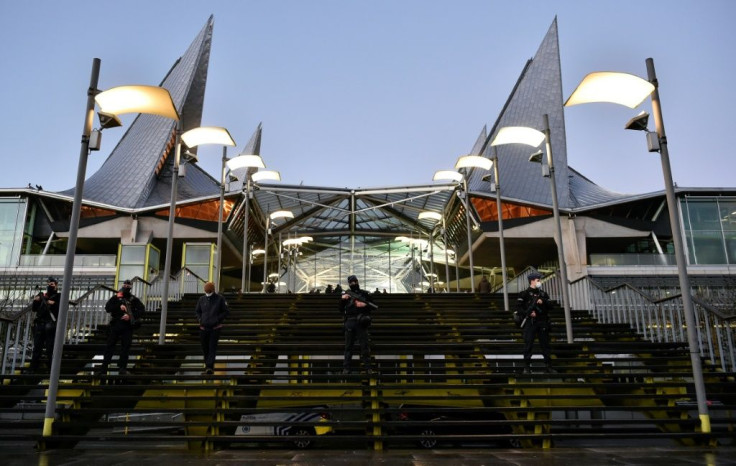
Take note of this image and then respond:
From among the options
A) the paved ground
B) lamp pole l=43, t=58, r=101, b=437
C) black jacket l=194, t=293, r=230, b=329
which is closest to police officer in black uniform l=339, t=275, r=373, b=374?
black jacket l=194, t=293, r=230, b=329

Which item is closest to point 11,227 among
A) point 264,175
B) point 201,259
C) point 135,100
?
point 201,259

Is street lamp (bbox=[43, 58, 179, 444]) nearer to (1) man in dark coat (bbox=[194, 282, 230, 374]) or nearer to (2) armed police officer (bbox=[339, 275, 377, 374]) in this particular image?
(1) man in dark coat (bbox=[194, 282, 230, 374])

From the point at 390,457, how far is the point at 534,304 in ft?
13.9

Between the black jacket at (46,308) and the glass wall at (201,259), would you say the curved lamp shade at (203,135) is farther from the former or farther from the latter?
the glass wall at (201,259)

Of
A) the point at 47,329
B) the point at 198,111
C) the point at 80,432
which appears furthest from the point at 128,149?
the point at 80,432

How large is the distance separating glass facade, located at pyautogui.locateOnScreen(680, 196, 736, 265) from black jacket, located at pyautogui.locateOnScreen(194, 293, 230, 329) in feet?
96.1

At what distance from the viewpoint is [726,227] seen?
31.7 metres

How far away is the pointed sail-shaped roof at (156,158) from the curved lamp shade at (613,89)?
91.8 ft

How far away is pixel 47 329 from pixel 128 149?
105 feet

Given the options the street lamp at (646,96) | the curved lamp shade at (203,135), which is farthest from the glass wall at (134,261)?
the street lamp at (646,96)

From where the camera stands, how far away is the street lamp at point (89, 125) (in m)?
7.60

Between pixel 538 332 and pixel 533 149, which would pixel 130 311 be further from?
pixel 533 149

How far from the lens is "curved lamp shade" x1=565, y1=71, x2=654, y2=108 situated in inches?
346

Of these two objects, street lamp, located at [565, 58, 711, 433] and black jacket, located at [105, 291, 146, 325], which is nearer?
street lamp, located at [565, 58, 711, 433]
